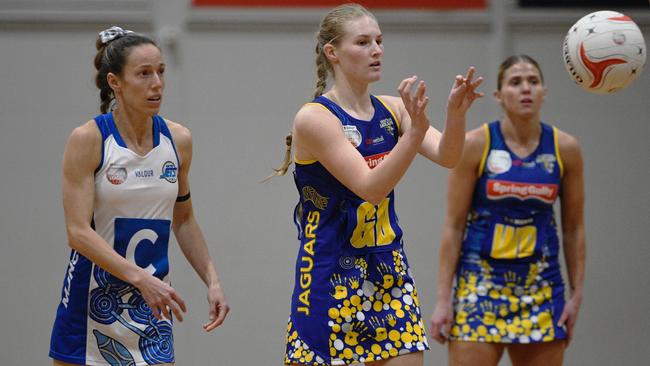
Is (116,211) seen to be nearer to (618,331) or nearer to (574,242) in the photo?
(574,242)

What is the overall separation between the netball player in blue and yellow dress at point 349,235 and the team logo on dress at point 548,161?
1114mm

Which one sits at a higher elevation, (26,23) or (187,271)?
(26,23)

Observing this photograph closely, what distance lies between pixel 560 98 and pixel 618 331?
1503 millimetres

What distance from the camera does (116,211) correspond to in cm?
312

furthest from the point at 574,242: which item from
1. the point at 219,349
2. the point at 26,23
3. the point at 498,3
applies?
the point at 26,23

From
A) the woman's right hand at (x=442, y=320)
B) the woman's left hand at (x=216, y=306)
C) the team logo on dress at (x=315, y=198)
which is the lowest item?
the woman's right hand at (x=442, y=320)

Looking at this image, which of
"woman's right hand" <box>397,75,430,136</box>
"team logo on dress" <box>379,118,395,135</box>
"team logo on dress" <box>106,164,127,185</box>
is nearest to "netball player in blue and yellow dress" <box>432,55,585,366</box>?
"team logo on dress" <box>379,118,395,135</box>

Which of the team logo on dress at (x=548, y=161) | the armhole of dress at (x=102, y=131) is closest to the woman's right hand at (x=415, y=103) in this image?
the armhole of dress at (x=102, y=131)

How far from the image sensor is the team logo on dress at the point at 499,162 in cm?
411

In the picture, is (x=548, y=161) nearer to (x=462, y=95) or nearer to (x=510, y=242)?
(x=510, y=242)

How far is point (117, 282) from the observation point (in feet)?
10.3

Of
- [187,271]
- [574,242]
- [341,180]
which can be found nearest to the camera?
[341,180]

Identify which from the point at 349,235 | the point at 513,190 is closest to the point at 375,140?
the point at 349,235

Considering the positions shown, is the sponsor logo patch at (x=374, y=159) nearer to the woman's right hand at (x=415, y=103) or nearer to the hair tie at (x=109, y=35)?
the woman's right hand at (x=415, y=103)
